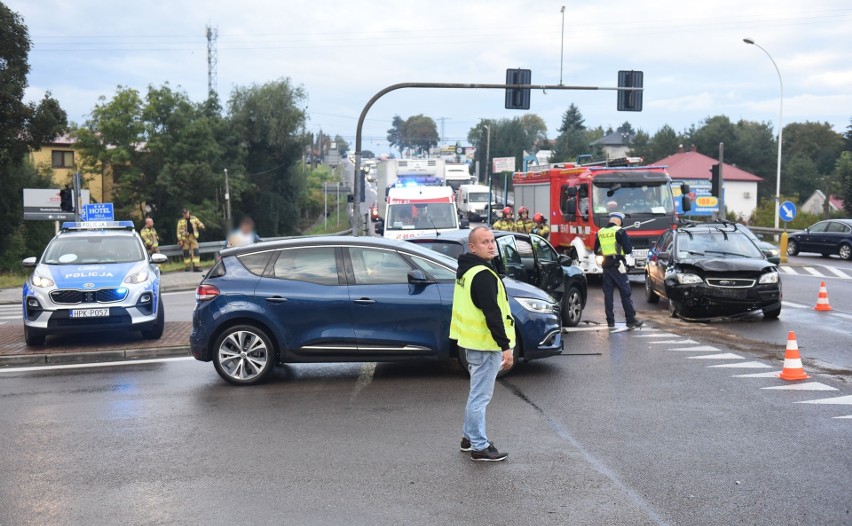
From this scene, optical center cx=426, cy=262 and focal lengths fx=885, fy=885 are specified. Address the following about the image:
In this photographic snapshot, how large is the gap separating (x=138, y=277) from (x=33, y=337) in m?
1.63

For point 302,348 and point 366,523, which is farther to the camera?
point 302,348

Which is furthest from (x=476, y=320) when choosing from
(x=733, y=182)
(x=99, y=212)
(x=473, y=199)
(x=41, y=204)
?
(x=733, y=182)

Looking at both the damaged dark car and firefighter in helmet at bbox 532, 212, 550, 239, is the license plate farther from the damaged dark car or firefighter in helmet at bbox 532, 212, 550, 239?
firefighter in helmet at bbox 532, 212, 550, 239

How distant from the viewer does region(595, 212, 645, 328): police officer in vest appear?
13.9 metres

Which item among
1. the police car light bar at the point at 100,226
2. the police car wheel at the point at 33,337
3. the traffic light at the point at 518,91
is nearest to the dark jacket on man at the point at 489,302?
the police car wheel at the point at 33,337

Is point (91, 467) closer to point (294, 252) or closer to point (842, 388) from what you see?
point (294, 252)

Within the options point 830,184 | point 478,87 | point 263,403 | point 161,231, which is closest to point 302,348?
point 263,403

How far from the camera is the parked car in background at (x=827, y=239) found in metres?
32.6

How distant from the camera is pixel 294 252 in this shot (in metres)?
9.96

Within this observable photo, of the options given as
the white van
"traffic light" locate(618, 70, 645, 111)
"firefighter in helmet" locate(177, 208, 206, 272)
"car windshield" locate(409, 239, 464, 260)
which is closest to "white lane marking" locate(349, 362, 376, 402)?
"car windshield" locate(409, 239, 464, 260)

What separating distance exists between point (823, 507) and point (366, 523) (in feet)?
9.42

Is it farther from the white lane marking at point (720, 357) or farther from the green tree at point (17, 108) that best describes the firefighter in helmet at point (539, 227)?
the green tree at point (17, 108)

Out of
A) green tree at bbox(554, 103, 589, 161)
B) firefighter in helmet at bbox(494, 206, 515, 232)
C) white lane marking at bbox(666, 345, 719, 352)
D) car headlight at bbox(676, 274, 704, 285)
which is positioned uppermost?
green tree at bbox(554, 103, 589, 161)

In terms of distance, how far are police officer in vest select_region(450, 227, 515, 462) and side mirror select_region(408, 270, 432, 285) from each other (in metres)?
2.83
